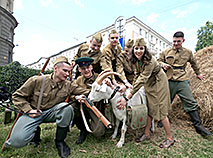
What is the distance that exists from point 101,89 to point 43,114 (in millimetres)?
1247

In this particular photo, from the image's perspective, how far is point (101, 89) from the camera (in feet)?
9.71

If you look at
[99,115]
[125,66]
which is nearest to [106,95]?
[99,115]

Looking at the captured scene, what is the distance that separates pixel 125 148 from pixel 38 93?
2.13 m

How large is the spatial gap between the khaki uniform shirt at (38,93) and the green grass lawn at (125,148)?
0.93 meters

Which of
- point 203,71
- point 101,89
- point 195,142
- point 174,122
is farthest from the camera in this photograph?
point 203,71

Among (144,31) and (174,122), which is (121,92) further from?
(144,31)

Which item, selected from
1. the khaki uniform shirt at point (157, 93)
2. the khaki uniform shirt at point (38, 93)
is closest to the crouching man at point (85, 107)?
the khaki uniform shirt at point (38, 93)

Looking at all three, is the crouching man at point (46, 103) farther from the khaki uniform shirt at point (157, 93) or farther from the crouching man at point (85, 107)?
the khaki uniform shirt at point (157, 93)

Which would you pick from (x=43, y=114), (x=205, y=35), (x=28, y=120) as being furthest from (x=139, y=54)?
(x=205, y=35)

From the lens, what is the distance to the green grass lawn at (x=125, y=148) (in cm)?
282

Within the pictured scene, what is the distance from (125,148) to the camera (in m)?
3.05

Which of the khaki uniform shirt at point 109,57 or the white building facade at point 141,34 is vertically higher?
the white building facade at point 141,34

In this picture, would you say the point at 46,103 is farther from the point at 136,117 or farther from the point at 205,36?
the point at 205,36

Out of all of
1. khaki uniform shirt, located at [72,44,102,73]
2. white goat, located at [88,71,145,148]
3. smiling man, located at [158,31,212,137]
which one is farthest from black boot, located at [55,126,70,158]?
smiling man, located at [158,31,212,137]
